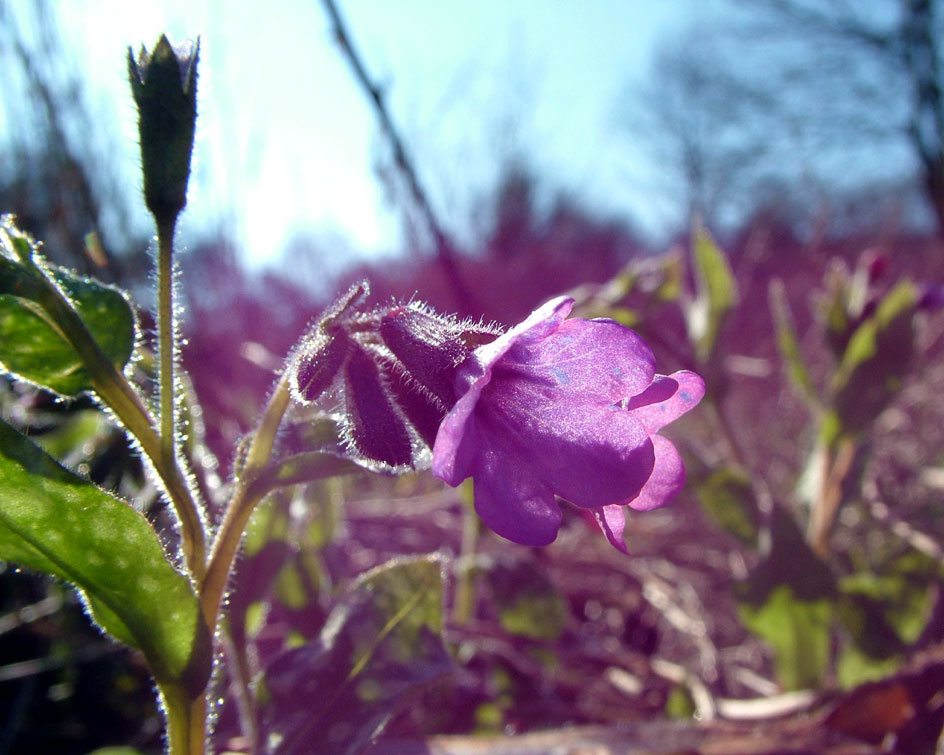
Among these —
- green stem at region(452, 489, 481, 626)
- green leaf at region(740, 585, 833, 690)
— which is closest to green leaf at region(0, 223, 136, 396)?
green stem at region(452, 489, 481, 626)

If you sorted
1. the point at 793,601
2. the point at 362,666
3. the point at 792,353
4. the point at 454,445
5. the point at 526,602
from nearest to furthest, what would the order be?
1. the point at 454,445
2. the point at 362,666
3. the point at 793,601
4. the point at 526,602
5. the point at 792,353

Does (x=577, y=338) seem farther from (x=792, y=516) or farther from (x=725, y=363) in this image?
(x=725, y=363)

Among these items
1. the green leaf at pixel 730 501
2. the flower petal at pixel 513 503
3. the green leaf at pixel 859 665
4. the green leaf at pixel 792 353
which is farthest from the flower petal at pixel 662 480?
the green leaf at pixel 792 353

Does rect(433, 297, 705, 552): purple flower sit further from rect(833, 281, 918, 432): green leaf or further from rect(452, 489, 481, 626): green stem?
rect(833, 281, 918, 432): green leaf

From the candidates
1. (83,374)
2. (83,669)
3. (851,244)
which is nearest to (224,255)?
(83,669)

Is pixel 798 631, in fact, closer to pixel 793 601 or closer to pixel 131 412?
pixel 793 601

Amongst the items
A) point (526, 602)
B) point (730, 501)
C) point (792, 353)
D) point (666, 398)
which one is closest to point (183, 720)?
point (666, 398)
